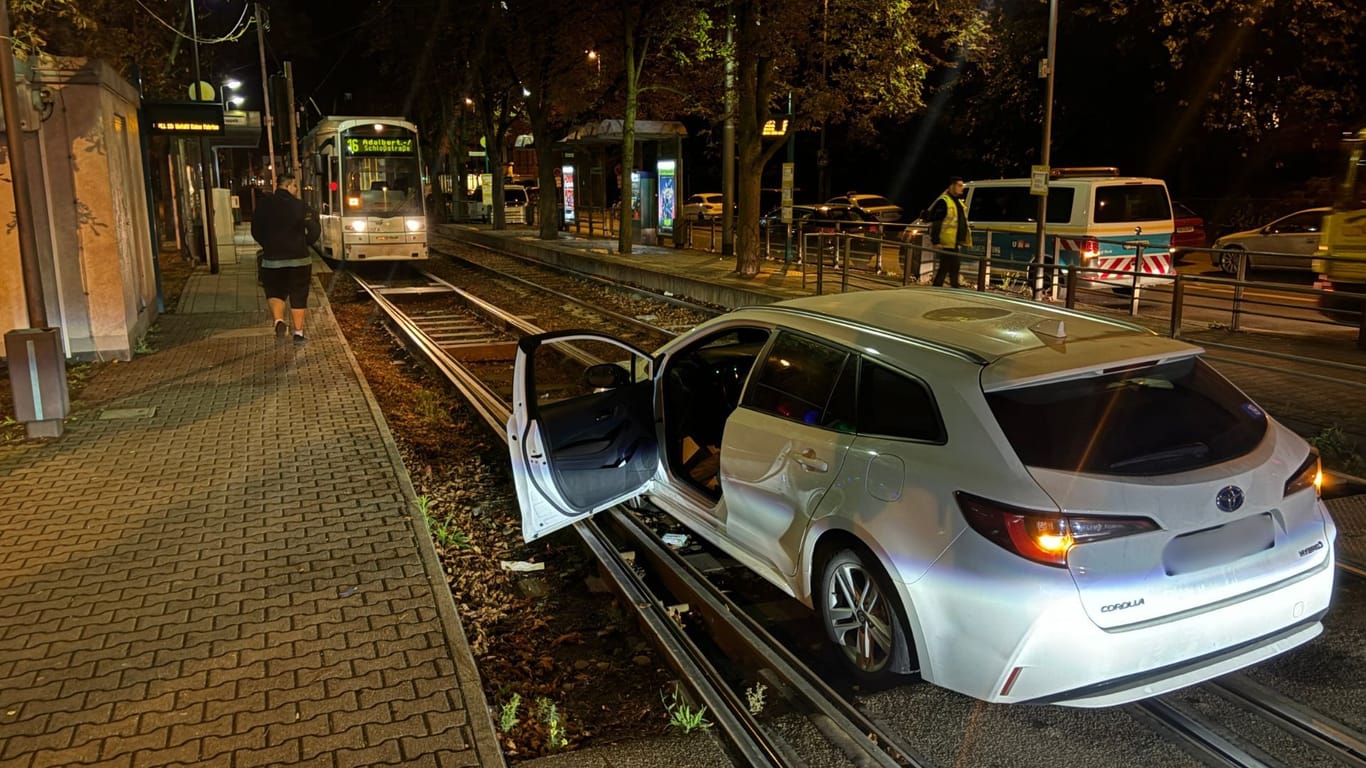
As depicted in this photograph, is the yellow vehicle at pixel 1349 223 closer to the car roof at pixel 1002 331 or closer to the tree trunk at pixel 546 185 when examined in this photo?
the car roof at pixel 1002 331

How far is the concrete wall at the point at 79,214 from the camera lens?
1081 centimetres

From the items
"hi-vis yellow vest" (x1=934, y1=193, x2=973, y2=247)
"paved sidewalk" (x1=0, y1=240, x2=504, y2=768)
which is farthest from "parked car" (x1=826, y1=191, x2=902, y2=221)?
"paved sidewalk" (x1=0, y1=240, x2=504, y2=768)

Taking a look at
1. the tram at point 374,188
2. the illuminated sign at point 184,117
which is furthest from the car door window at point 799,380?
the tram at point 374,188

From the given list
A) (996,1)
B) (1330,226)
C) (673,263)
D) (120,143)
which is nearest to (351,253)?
(673,263)

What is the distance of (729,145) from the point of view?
24.3m

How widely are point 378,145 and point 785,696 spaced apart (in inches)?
817

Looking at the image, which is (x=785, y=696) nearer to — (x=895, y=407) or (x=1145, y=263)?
(x=895, y=407)

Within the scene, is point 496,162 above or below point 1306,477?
above

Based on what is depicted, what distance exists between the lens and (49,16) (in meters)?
12.3

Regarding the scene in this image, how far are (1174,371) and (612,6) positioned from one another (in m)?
26.6

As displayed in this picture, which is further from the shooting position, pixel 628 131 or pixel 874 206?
pixel 874 206

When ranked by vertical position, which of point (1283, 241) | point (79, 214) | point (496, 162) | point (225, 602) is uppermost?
point (496, 162)

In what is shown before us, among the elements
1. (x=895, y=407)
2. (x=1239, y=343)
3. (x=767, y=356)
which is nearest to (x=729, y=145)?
(x=1239, y=343)

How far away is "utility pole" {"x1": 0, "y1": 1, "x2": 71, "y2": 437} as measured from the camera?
7.90 metres
